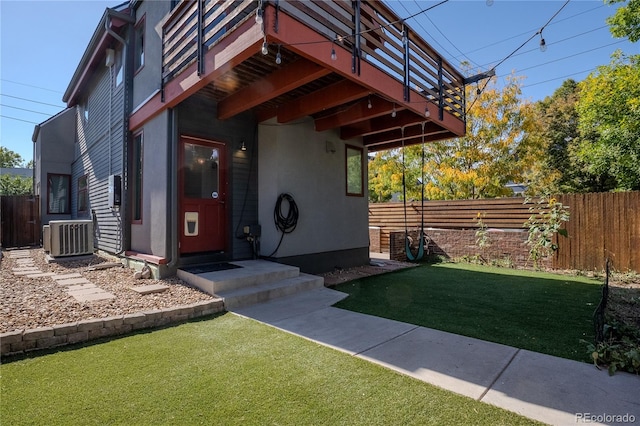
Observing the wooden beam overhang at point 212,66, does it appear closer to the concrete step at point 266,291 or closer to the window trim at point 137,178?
the window trim at point 137,178

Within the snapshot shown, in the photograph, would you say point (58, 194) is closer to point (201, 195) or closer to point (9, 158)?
point (201, 195)

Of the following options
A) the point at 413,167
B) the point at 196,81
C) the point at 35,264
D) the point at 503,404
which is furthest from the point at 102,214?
the point at 413,167

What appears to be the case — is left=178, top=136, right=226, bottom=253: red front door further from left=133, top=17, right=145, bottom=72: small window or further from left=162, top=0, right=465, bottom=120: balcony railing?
left=133, top=17, right=145, bottom=72: small window

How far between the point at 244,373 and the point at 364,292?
9.77 ft

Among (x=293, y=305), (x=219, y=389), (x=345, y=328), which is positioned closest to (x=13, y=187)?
(x=293, y=305)

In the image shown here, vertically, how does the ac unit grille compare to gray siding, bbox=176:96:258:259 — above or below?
below

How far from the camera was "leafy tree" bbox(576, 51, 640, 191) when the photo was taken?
30.1 feet

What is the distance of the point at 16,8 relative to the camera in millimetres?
8266

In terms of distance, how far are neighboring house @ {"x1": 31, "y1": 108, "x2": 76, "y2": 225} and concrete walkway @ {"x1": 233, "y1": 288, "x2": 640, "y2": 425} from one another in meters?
12.2

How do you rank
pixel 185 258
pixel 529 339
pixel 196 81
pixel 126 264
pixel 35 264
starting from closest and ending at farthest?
pixel 529 339, pixel 196 81, pixel 185 258, pixel 126 264, pixel 35 264

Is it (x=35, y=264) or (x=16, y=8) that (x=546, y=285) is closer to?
(x=35, y=264)

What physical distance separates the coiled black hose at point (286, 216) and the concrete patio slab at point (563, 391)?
14.0ft

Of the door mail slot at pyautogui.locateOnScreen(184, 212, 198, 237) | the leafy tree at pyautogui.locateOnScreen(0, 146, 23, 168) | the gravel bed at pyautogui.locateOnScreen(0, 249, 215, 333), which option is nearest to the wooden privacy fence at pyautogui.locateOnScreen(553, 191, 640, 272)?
the gravel bed at pyautogui.locateOnScreen(0, 249, 215, 333)

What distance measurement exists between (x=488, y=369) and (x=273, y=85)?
4.13 m
